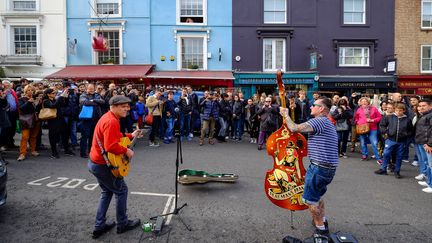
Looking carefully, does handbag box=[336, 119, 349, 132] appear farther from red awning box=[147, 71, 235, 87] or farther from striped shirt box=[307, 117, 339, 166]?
red awning box=[147, 71, 235, 87]

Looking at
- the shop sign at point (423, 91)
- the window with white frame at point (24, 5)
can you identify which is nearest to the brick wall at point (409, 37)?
the shop sign at point (423, 91)

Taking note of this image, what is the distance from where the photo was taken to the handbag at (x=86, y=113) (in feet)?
28.3

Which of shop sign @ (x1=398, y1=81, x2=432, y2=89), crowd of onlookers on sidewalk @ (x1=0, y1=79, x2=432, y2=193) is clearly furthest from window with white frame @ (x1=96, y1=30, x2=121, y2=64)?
shop sign @ (x1=398, y1=81, x2=432, y2=89)

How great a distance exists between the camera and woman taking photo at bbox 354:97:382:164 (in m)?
9.20

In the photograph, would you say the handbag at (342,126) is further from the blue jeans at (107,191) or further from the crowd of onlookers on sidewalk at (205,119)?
the blue jeans at (107,191)

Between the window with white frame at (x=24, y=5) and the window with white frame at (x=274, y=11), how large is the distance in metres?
13.0

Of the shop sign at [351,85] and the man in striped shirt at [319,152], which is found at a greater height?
the shop sign at [351,85]

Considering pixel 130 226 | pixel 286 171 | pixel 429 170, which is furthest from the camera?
pixel 429 170

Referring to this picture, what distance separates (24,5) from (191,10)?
30.6ft

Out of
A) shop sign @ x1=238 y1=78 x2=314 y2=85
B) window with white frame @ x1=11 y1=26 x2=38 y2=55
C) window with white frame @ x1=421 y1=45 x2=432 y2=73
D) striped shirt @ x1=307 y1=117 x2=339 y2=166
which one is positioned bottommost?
striped shirt @ x1=307 y1=117 x2=339 y2=166

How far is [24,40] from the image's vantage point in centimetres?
1838

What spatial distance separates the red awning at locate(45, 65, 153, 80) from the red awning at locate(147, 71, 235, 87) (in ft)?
2.22

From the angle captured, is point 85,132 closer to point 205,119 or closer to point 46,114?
point 46,114

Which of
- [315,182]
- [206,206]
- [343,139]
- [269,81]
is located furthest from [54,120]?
[269,81]
